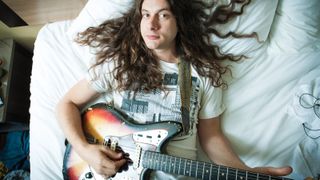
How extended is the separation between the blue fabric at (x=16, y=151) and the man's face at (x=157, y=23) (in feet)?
2.87

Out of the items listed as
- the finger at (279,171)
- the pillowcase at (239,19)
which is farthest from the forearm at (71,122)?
the finger at (279,171)

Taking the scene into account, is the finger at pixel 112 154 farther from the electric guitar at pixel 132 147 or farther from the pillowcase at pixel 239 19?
the pillowcase at pixel 239 19

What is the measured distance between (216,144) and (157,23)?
506 millimetres

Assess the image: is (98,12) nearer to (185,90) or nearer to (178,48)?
(178,48)

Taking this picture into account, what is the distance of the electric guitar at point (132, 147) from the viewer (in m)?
0.90

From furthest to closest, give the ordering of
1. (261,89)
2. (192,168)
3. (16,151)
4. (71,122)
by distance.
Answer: (16,151), (261,89), (71,122), (192,168)

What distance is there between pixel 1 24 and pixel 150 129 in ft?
3.19

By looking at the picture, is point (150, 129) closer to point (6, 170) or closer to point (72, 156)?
point (72, 156)

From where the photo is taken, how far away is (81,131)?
1.00m

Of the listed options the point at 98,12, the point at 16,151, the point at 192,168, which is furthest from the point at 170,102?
the point at 16,151

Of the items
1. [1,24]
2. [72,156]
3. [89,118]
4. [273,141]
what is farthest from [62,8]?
[273,141]

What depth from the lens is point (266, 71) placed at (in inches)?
44.1

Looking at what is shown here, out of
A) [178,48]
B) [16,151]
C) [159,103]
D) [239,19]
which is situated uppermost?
[239,19]

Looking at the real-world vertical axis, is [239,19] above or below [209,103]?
above
